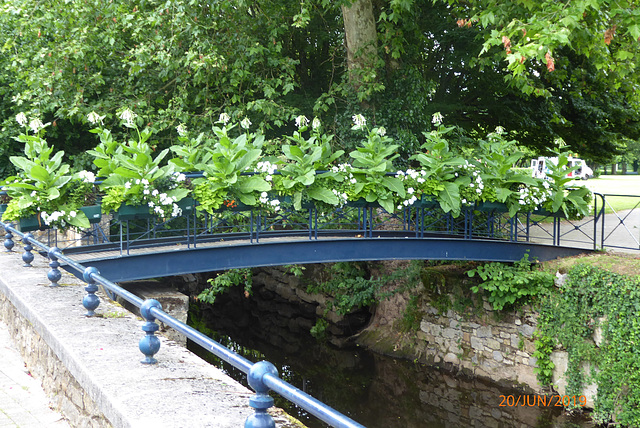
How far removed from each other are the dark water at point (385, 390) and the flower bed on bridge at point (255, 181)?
356 cm

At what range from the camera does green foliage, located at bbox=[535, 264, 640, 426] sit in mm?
8500

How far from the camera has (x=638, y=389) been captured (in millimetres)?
8320

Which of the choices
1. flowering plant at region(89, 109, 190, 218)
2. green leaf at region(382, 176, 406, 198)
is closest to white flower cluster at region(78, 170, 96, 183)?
flowering plant at region(89, 109, 190, 218)

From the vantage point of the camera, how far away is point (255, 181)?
25.6 ft

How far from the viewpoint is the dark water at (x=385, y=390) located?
9.79 metres

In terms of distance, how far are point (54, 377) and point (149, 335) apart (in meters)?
1.19

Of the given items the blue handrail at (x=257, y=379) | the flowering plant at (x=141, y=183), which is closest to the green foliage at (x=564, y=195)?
the flowering plant at (x=141, y=183)

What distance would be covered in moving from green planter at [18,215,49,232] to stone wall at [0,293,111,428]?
4.82ft

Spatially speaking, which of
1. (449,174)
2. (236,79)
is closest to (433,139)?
(449,174)

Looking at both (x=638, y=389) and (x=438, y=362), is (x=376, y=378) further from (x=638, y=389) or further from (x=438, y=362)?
(x=638, y=389)

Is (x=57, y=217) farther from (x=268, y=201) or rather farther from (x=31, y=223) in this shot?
(x=268, y=201)

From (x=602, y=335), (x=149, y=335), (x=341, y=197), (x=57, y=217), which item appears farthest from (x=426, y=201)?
(x=149, y=335)

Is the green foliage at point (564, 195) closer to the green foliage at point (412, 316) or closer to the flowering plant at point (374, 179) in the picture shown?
the flowering plant at point (374, 179)
